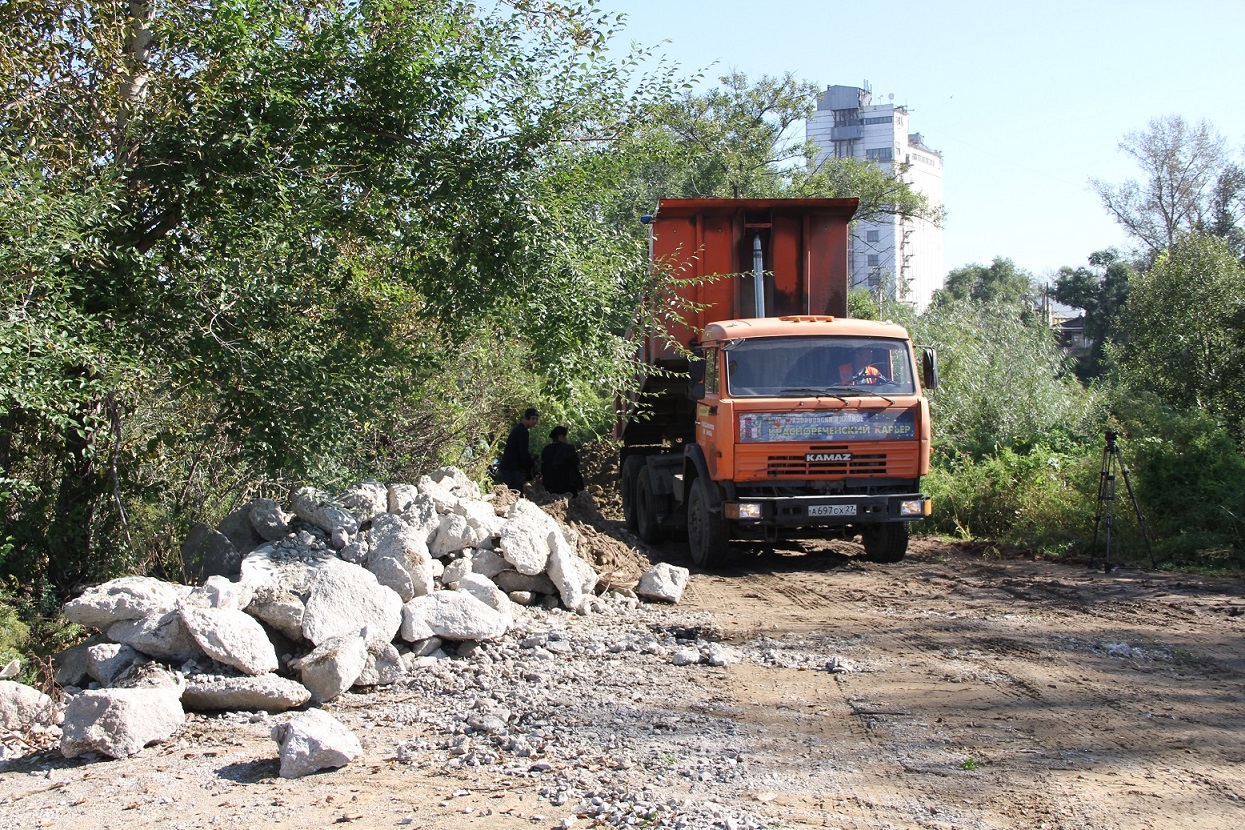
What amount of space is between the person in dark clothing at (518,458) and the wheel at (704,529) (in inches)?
92.9

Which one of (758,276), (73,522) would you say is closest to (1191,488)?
(758,276)

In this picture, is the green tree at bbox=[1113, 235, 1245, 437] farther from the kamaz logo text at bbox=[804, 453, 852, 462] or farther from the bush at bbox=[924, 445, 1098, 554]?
the kamaz logo text at bbox=[804, 453, 852, 462]

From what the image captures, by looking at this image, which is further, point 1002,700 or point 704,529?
point 704,529

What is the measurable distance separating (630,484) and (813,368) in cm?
427

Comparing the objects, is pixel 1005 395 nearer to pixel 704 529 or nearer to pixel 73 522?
Result: pixel 704 529

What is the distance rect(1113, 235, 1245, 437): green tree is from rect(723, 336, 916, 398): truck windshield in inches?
262

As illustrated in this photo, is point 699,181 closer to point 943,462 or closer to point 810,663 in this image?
point 943,462

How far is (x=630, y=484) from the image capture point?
1406cm

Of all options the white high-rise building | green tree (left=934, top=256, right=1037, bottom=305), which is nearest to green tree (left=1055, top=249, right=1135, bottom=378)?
green tree (left=934, top=256, right=1037, bottom=305)

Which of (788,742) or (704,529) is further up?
(704,529)

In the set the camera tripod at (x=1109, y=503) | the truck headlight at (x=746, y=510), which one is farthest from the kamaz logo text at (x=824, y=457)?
the camera tripod at (x=1109, y=503)

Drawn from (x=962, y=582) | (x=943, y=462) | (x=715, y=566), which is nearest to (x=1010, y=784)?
(x=962, y=582)

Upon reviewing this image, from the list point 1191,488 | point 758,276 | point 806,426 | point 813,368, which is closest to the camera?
point 806,426

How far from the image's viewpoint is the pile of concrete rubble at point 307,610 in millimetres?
5691
